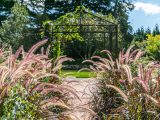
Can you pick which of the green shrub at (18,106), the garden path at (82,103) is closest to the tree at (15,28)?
the garden path at (82,103)

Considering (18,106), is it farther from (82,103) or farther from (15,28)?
(15,28)

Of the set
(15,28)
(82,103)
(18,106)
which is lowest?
(82,103)

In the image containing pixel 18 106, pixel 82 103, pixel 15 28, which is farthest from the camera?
pixel 15 28

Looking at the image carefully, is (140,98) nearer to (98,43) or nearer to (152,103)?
(152,103)

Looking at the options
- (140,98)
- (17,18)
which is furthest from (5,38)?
(140,98)

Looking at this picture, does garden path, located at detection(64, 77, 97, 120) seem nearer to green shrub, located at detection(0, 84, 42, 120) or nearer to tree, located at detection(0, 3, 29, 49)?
green shrub, located at detection(0, 84, 42, 120)

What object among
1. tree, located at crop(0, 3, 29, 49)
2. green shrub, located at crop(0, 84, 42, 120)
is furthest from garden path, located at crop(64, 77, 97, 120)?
tree, located at crop(0, 3, 29, 49)

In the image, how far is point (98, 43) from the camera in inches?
1009

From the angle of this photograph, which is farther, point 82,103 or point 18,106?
point 82,103

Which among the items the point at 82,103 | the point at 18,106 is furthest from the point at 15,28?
the point at 18,106

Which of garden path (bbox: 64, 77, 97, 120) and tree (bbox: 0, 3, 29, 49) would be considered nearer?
garden path (bbox: 64, 77, 97, 120)

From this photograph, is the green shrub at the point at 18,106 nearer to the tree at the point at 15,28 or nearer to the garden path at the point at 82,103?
the garden path at the point at 82,103

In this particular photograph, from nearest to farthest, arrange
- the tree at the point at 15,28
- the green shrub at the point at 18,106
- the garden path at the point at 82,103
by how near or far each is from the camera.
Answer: the green shrub at the point at 18,106 < the garden path at the point at 82,103 < the tree at the point at 15,28

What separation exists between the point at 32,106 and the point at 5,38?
24874 mm
